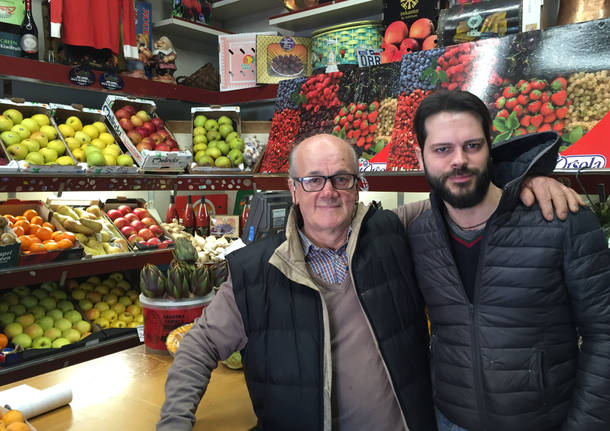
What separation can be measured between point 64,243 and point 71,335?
0.66m

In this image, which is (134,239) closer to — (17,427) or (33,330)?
(33,330)

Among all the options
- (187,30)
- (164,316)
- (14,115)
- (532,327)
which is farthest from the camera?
(187,30)

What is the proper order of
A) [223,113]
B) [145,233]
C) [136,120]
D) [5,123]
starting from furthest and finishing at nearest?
[223,113] → [136,120] → [145,233] → [5,123]

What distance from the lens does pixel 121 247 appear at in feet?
12.8

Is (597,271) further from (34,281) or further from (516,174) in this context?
(34,281)

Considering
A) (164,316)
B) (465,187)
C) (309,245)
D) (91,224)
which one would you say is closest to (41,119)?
(91,224)

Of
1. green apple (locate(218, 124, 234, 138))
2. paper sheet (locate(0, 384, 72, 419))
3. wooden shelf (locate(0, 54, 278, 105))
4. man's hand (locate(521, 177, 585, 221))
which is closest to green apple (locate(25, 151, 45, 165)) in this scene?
wooden shelf (locate(0, 54, 278, 105))

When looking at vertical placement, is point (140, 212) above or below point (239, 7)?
below

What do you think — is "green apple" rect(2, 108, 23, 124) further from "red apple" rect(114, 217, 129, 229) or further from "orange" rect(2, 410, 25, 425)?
"orange" rect(2, 410, 25, 425)

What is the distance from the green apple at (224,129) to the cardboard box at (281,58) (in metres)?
0.51

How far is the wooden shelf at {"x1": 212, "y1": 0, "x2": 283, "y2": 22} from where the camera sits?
5.59 metres

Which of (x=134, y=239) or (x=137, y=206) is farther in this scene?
(x=137, y=206)

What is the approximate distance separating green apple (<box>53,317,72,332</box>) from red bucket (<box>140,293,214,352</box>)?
5.64 ft

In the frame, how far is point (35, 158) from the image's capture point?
346 cm
